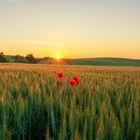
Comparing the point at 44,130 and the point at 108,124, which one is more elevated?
the point at 108,124

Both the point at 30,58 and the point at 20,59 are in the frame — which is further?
the point at 30,58

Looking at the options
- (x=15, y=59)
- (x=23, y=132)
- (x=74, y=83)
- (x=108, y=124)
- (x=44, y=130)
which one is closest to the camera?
(x=108, y=124)

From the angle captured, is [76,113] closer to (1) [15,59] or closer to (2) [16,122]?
(2) [16,122]

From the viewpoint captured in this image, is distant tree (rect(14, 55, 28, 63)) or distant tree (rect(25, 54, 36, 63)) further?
distant tree (rect(25, 54, 36, 63))

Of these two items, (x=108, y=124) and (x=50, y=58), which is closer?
(x=108, y=124)

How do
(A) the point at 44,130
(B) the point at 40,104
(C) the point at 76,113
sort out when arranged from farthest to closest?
(B) the point at 40,104
(A) the point at 44,130
(C) the point at 76,113

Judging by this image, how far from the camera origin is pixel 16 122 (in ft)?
6.02

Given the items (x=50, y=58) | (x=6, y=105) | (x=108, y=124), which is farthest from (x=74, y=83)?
(x=50, y=58)

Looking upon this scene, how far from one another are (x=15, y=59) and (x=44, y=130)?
47.7 meters

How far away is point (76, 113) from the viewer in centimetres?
164

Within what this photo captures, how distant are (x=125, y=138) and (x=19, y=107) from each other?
0.74 meters

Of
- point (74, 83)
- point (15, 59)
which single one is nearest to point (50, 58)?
point (15, 59)

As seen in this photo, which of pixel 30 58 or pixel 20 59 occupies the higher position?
pixel 30 58

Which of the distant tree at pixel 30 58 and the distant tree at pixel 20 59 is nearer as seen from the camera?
the distant tree at pixel 20 59
